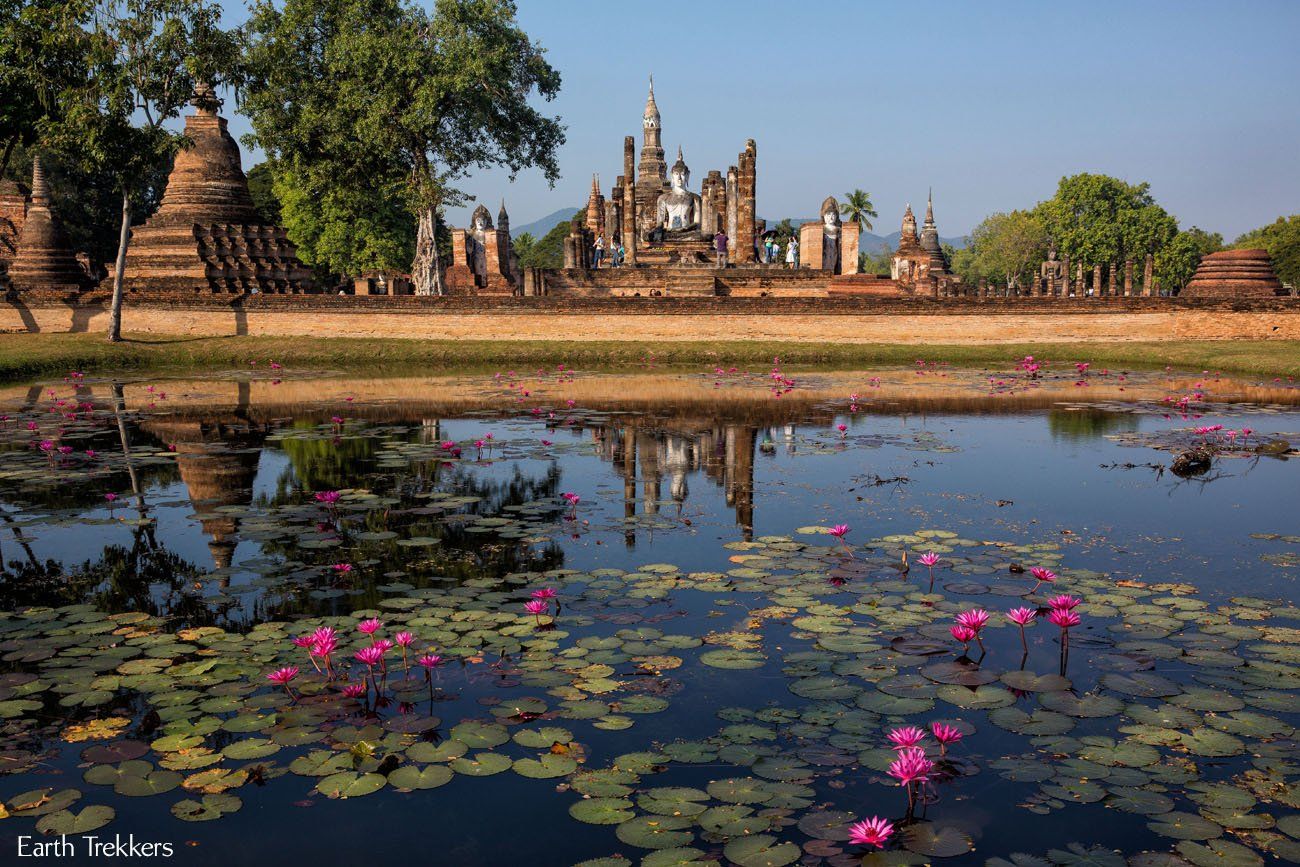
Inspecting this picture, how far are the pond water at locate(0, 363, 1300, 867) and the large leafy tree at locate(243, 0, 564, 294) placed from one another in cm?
2125

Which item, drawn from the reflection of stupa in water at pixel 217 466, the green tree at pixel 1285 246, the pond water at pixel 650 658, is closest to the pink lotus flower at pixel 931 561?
the pond water at pixel 650 658

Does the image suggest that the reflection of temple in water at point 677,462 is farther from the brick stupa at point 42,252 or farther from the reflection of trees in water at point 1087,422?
the brick stupa at point 42,252

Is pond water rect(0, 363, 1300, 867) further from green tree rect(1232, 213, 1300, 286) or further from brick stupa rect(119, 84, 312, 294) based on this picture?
green tree rect(1232, 213, 1300, 286)

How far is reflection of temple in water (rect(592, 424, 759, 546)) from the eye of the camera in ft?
27.8

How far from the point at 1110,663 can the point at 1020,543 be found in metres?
2.35

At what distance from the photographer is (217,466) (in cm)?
1030

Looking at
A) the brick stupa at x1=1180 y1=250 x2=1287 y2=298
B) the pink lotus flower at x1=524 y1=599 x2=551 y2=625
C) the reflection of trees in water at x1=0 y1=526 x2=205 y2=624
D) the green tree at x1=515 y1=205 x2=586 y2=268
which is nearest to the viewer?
the pink lotus flower at x1=524 y1=599 x2=551 y2=625

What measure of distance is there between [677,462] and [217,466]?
192 inches

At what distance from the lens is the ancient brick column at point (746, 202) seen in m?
35.5

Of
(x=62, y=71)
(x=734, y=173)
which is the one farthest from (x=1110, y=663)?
(x=734, y=173)

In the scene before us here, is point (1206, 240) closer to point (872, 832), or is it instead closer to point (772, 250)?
point (772, 250)

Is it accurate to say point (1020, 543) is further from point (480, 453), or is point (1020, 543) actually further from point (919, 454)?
point (480, 453)

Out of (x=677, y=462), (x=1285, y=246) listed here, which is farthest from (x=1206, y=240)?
(x=677, y=462)

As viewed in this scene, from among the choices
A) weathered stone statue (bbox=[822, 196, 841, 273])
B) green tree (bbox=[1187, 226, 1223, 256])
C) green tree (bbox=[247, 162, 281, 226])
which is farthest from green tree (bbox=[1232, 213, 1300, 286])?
green tree (bbox=[247, 162, 281, 226])
